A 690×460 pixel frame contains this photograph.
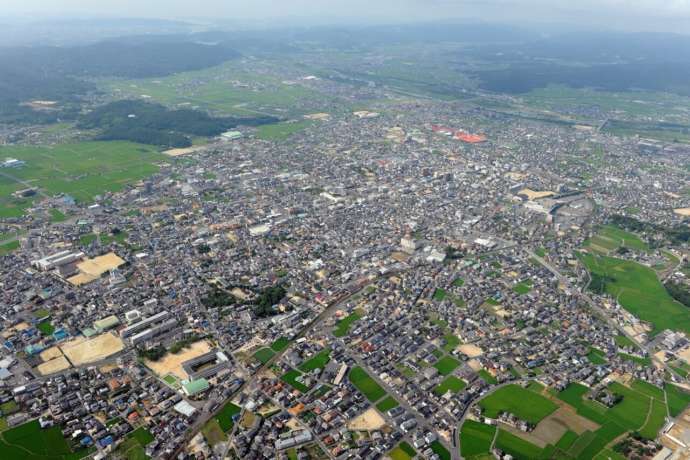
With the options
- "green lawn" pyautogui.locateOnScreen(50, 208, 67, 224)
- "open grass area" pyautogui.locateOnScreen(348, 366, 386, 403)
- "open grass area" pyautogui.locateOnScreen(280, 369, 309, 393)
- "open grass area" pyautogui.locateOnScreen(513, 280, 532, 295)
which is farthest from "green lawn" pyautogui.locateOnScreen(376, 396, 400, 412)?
"green lawn" pyautogui.locateOnScreen(50, 208, 67, 224)

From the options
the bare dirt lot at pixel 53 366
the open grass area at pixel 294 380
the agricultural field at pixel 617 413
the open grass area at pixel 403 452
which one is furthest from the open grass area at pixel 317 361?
the bare dirt lot at pixel 53 366

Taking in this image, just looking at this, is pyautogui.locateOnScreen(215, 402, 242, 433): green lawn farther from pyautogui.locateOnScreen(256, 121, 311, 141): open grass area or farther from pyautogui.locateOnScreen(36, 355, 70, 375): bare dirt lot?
pyautogui.locateOnScreen(256, 121, 311, 141): open grass area

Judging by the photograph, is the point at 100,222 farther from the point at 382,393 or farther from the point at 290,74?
the point at 290,74

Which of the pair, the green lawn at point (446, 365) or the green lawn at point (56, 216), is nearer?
the green lawn at point (446, 365)

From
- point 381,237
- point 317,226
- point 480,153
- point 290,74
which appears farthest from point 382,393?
point 290,74

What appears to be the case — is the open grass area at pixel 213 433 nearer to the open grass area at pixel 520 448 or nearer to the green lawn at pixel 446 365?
the green lawn at pixel 446 365

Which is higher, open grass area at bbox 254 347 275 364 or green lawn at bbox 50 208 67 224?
open grass area at bbox 254 347 275 364
